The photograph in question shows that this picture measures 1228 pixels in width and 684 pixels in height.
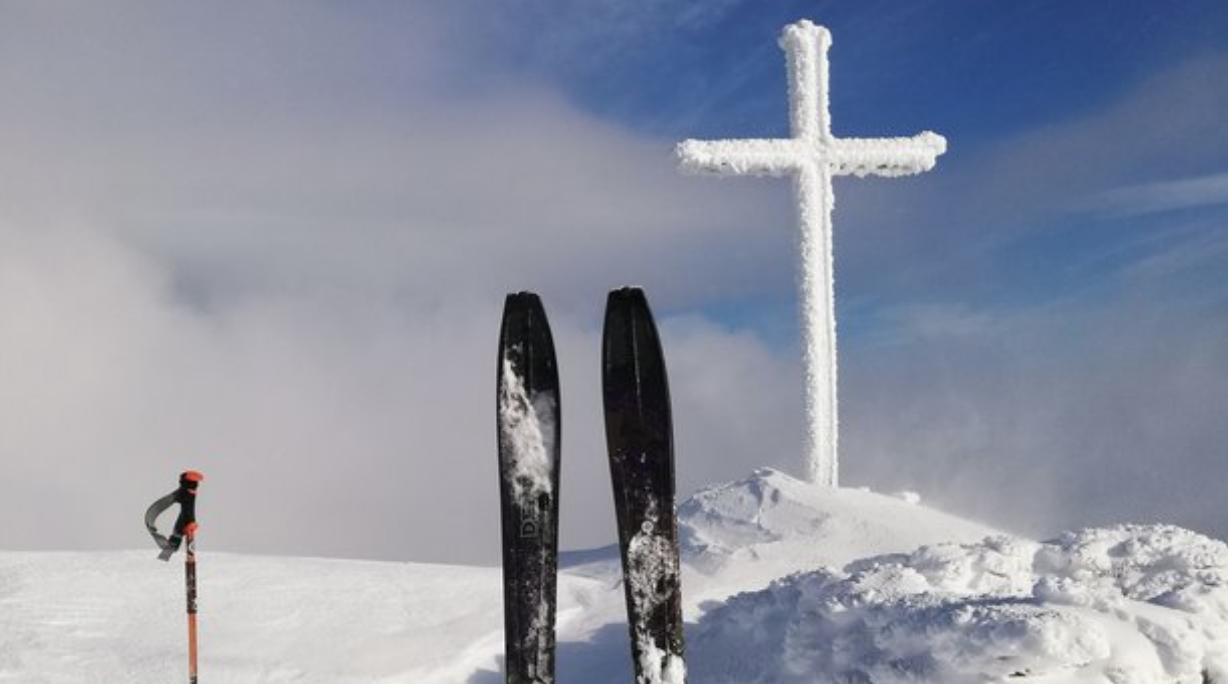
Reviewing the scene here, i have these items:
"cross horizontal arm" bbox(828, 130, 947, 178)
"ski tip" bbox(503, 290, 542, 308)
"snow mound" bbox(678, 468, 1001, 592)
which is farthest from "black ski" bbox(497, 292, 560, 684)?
"cross horizontal arm" bbox(828, 130, 947, 178)

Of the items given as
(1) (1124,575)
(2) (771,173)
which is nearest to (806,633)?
(1) (1124,575)

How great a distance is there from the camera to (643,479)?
855cm

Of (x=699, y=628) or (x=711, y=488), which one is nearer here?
(x=699, y=628)

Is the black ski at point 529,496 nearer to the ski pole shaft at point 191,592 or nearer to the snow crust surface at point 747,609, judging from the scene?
the snow crust surface at point 747,609

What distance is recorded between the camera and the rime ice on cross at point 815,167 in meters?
13.5

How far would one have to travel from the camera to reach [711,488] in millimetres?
13508

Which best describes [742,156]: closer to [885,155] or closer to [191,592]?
[885,155]

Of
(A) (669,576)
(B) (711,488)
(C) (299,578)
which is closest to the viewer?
(A) (669,576)

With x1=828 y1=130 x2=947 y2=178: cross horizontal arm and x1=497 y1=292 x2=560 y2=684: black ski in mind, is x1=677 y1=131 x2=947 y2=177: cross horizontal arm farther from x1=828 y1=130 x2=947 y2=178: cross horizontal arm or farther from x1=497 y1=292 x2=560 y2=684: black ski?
x1=497 y1=292 x2=560 y2=684: black ski

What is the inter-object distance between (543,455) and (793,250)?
6.06 m

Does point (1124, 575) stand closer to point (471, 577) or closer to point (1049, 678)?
point (1049, 678)

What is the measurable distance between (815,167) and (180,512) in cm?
855

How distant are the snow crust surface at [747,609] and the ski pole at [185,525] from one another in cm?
119

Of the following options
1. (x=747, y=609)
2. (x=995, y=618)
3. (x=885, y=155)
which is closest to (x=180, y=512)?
(x=747, y=609)
